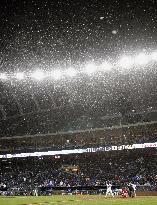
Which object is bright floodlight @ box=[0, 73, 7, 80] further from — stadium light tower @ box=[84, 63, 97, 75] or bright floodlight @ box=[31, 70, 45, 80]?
stadium light tower @ box=[84, 63, 97, 75]

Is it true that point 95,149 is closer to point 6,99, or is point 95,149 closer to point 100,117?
point 100,117

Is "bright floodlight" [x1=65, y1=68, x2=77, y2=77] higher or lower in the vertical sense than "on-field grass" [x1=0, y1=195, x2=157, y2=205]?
higher

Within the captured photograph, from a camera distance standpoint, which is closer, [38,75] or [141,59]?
[141,59]

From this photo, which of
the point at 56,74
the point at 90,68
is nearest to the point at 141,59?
the point at 90,68

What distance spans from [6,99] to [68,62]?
44.5 ft

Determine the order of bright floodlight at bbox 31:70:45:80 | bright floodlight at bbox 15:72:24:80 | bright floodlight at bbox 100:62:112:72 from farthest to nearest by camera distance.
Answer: bright floodlight at bbox 15:72:24:80, bright floodlight at bbox 31:70:45:80, bright floodlight at bbox 100:62:112:72

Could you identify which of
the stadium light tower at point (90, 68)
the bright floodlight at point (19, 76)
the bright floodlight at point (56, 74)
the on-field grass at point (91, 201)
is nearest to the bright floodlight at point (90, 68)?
the stadium light tower at point (90, 68)

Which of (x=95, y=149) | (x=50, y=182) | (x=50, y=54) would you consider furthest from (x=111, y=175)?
(x=50, y=54)

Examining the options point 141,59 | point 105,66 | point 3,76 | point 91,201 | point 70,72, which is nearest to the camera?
point 91,201

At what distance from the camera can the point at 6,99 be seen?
49781mm

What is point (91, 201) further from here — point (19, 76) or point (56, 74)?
point (19, 76)

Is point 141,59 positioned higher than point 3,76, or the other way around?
point 3,76

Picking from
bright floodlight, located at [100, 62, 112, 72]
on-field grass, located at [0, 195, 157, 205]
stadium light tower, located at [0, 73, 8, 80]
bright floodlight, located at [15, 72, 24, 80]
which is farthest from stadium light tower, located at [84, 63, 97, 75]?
on-field grass, located at [0, 195, 157, 205]

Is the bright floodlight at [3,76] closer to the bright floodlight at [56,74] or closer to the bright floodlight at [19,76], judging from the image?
the bright floodlight at [19,76]
